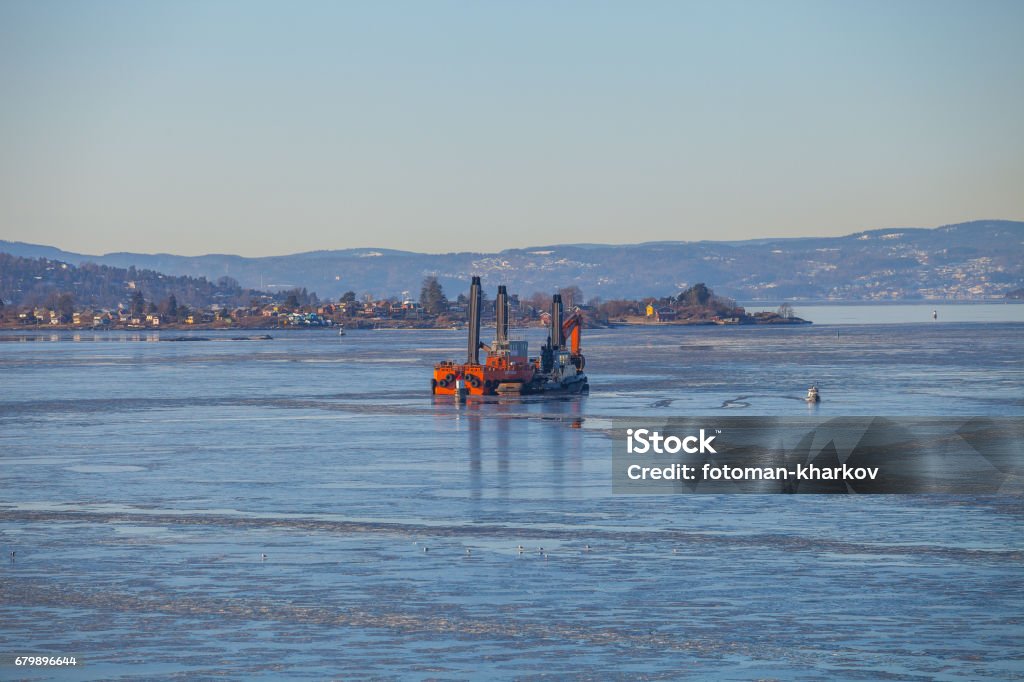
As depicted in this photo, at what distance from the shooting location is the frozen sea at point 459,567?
70.9 feet

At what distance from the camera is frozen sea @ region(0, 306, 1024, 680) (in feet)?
70.9

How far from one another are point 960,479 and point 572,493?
11.6m

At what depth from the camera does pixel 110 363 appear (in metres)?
140

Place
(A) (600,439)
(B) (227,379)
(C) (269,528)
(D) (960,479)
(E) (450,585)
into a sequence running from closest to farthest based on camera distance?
(E) (450,585), (C) (269,528), (D) (960,479), (A) (600,439), (B) (227,379)

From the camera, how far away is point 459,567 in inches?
1110

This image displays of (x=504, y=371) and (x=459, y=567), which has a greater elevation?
(x=504, y=371)

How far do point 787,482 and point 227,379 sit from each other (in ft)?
232

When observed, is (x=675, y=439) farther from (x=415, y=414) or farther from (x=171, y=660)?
(x=171, y=660)

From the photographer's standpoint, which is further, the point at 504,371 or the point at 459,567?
the point at 504,371

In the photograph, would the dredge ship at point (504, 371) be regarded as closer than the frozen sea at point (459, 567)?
No

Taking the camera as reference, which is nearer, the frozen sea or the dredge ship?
the frozen sea

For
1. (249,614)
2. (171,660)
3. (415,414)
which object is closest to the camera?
(171,660)

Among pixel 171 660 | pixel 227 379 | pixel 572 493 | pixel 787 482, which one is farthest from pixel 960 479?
pixel 227 379

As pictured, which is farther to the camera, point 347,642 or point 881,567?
point 881,567
